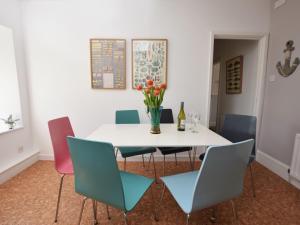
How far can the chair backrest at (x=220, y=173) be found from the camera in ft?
2.78

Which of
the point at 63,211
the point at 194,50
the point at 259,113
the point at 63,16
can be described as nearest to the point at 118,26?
the point at 63,16

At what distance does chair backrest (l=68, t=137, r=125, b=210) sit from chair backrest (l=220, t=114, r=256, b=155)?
1563 mm

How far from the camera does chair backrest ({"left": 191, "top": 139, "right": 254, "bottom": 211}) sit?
2.78 ft

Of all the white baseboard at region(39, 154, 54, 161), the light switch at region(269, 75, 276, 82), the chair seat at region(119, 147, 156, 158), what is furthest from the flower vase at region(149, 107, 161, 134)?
the white baseboard at region(39, 154, 54, 161)

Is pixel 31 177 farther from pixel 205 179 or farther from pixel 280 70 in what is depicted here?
pixel 280 70

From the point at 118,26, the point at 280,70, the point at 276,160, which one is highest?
the point at 118,26

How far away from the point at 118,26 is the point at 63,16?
827mm

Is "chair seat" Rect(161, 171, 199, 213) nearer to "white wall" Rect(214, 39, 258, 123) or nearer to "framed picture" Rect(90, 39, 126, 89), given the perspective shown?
"framed picture" Rect(90, 39, 126, 89)

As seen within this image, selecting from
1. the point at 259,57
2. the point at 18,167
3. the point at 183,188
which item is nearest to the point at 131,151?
the point at 183,188

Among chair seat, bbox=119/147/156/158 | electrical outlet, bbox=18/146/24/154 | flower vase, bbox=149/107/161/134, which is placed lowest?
electrical outlet, bbox=18/146/24/154

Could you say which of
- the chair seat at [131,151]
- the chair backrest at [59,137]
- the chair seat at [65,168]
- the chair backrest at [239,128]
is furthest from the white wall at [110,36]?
the chair seat at [65,168]

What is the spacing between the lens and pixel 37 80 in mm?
2457

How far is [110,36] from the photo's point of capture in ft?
7.75

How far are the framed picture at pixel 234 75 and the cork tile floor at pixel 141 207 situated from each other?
1.84 metres
